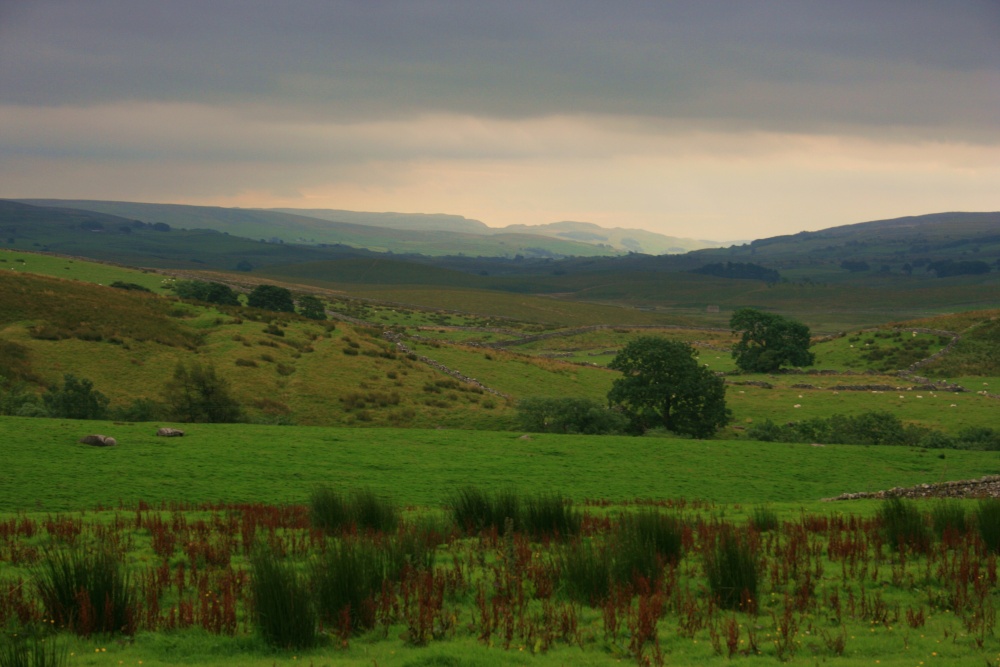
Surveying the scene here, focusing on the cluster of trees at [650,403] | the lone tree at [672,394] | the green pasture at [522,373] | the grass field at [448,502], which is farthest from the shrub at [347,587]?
the green pasture at [522,373]

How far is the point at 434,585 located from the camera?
12.0 meters

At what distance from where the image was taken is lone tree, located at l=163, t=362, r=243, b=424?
38.2 metres

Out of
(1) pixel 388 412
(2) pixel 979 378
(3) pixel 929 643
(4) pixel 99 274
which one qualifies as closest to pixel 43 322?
(1) pixel 388 412

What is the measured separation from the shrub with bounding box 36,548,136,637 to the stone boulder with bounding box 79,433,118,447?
1805 centimetres

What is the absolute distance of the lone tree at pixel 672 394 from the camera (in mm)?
44844

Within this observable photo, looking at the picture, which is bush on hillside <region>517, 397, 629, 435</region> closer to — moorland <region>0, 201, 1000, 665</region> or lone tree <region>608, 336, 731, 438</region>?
moorland <region>0, 201, 1000, 665</region>

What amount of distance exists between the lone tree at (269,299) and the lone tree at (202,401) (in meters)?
54.4

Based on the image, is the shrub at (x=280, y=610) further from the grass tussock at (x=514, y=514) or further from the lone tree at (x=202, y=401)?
the lone tree at (x=202, y=401)

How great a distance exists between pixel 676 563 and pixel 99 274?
380 feet

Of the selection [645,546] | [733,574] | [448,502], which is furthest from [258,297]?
[733,574]

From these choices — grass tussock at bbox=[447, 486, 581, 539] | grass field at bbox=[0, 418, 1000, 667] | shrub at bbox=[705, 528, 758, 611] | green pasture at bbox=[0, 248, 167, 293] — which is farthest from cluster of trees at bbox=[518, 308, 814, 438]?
green pasture at bbox=[0, 248, 167, 293]

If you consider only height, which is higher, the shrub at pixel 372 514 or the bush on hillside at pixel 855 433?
the shrub at pixel 372 514

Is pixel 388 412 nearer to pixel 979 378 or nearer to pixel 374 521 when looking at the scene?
pixel 374 521

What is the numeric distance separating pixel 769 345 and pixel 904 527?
67.8 meters
